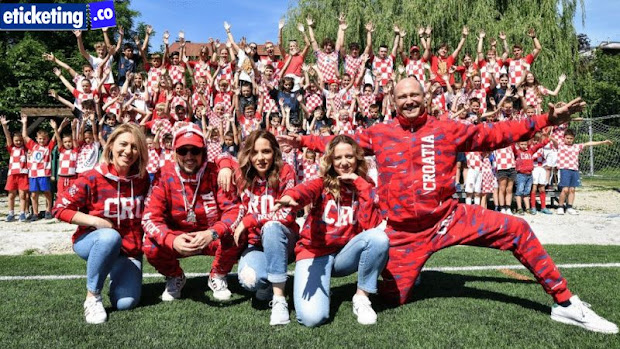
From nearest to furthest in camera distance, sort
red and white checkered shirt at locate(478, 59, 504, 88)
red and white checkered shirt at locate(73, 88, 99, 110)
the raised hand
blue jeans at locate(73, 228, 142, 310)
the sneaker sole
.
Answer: the sneaker sole
the raised hand
blue jeans at locate(73, 228, 142, 310)
red and white checkered shirt at locate(73, 88, 99, 110)
red and white checkered shirt at locate(478, 59, 504, 88)

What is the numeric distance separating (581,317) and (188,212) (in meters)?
3.04

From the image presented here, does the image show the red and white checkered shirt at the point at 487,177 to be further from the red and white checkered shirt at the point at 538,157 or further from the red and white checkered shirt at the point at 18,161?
the red and white checkered shirt at the point at 18,161

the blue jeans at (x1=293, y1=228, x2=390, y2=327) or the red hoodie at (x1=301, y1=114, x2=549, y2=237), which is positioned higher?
the red hoodie at (x1=301, y1=114, x2=549, y2=237)

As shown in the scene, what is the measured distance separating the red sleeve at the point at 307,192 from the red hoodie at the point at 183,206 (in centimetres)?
69

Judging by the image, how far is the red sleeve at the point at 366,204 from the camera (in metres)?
3.77

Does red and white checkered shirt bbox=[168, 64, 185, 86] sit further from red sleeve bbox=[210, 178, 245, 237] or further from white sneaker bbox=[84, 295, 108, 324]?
white sneaker bbox=[84, 295, 108, 324]

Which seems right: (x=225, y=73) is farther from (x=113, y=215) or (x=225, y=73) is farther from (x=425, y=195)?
(x=425, y=195)

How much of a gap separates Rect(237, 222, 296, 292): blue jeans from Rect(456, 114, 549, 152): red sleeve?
1.58 m

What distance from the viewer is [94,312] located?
11.7ft

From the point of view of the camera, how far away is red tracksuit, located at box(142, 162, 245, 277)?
3.87 meters

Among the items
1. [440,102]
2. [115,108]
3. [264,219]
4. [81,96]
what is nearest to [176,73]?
[115,108]

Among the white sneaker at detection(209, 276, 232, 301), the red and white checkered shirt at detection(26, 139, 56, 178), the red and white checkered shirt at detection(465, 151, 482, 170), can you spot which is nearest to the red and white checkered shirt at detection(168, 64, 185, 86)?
the red and white checkered shirt at detection(26, 139, 56, 178)

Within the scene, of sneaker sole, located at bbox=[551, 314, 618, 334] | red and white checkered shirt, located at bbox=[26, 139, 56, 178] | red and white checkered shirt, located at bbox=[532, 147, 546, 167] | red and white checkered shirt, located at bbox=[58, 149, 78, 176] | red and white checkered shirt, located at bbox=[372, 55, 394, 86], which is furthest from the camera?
red and white checkered shirt, located at bbox=[372, 55, 394, 86]

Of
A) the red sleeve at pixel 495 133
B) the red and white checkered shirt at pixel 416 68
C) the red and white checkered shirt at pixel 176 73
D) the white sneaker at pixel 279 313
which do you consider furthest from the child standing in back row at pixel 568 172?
the red and white checkered shirt at pixel 176 73
